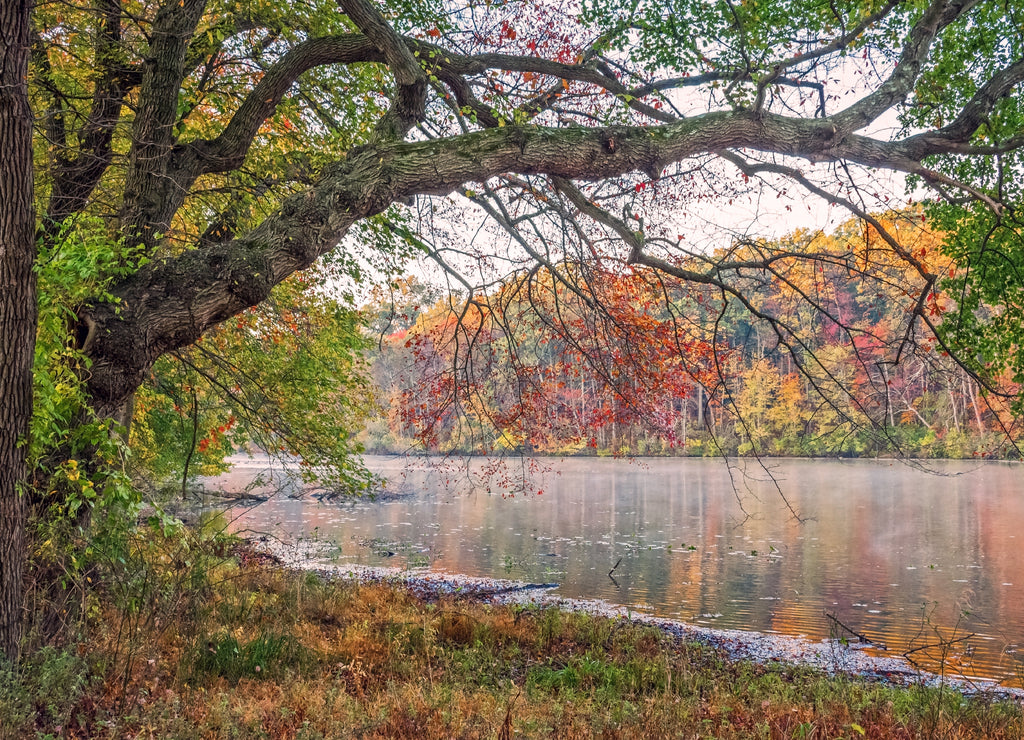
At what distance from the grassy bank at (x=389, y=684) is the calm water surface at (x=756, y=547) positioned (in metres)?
1.01

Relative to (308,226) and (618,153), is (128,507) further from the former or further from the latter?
(618,153)

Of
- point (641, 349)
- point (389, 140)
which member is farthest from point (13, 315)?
point (641, 349)

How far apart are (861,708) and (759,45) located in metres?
5.90


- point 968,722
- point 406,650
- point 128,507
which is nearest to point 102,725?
point 128,507

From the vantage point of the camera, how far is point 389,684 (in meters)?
4.86

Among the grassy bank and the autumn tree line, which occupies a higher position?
the autumn tree line

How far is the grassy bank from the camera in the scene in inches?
152

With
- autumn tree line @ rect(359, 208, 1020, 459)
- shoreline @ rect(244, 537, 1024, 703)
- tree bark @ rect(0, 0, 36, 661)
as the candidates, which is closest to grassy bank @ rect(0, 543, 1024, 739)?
tree bark @ rect(0, 0, 36, 661)

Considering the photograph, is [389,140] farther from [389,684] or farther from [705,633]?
[705,633]

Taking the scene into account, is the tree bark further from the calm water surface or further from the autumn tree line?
the autumn tree line

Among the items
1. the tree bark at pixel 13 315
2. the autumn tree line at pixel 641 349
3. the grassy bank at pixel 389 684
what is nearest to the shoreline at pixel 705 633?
the grassy bank at pixel 389 684

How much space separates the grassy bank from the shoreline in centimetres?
70

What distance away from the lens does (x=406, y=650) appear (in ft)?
22.0

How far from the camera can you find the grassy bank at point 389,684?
3.86m
